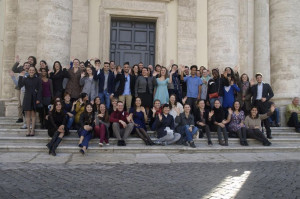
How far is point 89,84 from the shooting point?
852cm

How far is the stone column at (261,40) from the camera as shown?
14.5 meters

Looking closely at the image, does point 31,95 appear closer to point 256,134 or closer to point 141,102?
point 141,102

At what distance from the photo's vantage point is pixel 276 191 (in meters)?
4.06

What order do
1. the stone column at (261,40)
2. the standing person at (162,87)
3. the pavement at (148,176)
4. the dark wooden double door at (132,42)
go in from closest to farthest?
the pavement at (148,176) → the standing person at (162,87) → the dark wooden double door at (132,42) → the stone column at (261,40)

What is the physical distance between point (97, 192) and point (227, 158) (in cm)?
380

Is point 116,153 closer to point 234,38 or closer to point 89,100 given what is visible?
point 89,100

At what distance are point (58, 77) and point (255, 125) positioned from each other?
6163 mm

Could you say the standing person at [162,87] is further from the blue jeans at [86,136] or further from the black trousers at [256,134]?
the black trousers at [256,134]

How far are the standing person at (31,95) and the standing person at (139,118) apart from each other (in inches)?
106

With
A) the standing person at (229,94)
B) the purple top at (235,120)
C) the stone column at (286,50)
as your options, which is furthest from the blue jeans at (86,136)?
the stone column at (286,50)

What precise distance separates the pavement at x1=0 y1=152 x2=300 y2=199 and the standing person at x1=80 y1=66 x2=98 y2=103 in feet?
7.68

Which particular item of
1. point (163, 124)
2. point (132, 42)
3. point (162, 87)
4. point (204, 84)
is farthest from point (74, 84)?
point (132, 42)

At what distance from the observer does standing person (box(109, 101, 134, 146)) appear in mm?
7546

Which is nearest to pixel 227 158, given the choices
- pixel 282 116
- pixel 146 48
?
pixel 282 116
